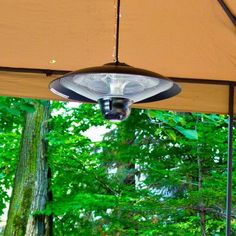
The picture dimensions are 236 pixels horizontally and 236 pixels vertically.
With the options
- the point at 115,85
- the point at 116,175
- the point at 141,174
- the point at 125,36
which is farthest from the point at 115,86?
the point at 116,175

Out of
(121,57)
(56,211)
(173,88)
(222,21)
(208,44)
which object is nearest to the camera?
(173,88)

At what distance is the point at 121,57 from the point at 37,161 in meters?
3.71

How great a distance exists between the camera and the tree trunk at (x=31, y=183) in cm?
609

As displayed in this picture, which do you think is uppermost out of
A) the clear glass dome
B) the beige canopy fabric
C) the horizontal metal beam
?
the beige canopy fabric

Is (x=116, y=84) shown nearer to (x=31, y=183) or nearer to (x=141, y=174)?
(x=31, y=183)

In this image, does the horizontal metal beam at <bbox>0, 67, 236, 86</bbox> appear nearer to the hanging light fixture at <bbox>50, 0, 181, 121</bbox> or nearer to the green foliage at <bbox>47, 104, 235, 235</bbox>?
the hanging light fixture at <bbox>50, 0, 181, 121</bbox>

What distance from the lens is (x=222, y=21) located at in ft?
7.83

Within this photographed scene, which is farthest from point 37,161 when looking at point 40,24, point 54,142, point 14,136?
point 40,24

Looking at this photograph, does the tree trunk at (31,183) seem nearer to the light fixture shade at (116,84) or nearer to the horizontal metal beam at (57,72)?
the horizontal metal beam at (57,72)

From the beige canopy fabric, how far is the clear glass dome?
0.77 metres

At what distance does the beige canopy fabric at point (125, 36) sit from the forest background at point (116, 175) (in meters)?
2.73

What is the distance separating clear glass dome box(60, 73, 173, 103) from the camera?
1.52m

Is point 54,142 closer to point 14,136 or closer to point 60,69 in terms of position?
point 14,136

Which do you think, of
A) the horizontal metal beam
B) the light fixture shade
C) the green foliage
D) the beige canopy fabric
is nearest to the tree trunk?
the green foliage
